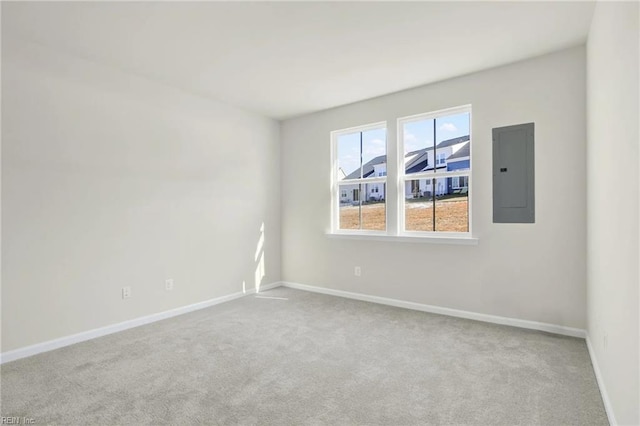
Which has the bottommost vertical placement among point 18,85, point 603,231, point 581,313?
point 581,313

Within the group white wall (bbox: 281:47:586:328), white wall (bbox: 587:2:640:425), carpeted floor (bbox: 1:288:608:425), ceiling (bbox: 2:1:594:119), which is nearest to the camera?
white wall (bbox: 587:2:640:425)

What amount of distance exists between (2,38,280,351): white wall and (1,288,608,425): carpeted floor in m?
0.47

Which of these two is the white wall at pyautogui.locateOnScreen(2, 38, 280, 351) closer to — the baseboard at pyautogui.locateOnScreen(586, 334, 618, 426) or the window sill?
the window sill

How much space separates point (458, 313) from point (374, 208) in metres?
1.63

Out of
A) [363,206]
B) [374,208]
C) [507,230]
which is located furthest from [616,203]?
[363,206]

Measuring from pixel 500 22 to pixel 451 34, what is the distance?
1.16ft

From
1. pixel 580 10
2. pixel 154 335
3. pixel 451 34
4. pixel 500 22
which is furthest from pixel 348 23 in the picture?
pixel 154 335

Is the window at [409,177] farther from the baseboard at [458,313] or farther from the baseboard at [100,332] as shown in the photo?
the baseboard at [100,332]

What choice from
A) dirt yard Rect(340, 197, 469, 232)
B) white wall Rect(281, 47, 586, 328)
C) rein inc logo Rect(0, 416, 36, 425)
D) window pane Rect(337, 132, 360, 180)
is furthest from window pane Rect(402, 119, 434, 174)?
rein inc logo Rect(0, 416, 36, 425)

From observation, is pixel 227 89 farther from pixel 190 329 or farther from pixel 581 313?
pixel 581 313

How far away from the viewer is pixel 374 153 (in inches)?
178

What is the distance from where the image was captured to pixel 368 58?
3188 millimetres

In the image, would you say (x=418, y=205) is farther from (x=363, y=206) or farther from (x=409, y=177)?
(x=363, y=206)

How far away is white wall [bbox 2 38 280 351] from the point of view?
2781 millimetres
